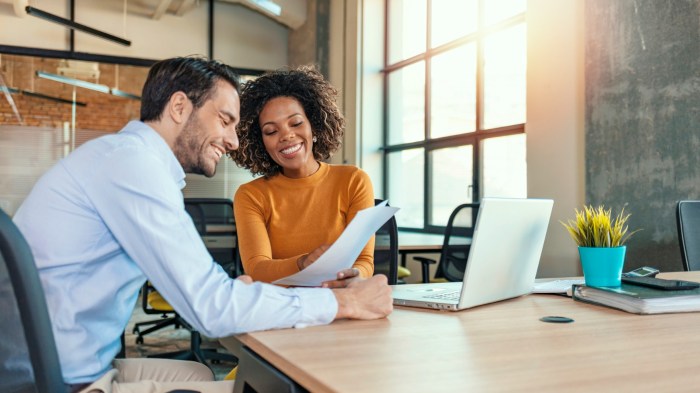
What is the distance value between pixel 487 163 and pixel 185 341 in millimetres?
2654

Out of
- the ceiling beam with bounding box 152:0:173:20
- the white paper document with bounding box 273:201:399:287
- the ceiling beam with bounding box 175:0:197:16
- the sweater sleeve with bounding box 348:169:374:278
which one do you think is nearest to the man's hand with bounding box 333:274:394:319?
the white paper document with bounding box 273:201:399:287

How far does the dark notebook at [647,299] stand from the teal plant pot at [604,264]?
0.20 ft

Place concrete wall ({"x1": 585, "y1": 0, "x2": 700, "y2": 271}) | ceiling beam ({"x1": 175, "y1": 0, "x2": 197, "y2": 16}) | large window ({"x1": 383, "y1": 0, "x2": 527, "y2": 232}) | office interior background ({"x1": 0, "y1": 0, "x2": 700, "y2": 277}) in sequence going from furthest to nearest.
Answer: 1. ceiling beam ({"x1": 175, "y1": 0, "x2": 197, "y2": 16})
2. large window ({"x1": 383, "y1": 0, "x2": 527, "y2": 232})
3. office interior background ({"x1": 0, "y1": 0, "x2": 700, "y2": 277})
4. concrete wall ({"x1": 585, "y1": 0, "x2": 700, "y2": 271})

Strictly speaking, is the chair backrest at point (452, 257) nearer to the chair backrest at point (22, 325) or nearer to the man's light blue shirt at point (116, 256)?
the man's light blue shirt at point (116, 256)

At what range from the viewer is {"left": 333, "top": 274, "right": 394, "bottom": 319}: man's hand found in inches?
47.6

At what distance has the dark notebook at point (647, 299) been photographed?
1286 mm

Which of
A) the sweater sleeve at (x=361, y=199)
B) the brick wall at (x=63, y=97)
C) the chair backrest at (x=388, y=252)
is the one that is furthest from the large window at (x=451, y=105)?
the brick wall at (x=63, y=97)

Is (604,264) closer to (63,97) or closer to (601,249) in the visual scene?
(601,249)

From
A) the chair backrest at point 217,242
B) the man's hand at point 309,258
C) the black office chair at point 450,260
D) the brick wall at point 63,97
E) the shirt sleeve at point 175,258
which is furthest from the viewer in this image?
the brick wall at point 63,97

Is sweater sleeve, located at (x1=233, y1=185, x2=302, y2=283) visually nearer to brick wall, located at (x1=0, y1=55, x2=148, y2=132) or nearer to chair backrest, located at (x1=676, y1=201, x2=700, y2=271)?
chair backrest, located at (x1=676, y1=201, x2=700, y2=271)

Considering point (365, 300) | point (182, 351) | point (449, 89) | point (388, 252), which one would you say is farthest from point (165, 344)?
point (365, 300)

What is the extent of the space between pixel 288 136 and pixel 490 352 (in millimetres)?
1313

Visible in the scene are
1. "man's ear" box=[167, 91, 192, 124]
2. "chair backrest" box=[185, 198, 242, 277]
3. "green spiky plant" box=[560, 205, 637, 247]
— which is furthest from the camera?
"chair backrest" box=[185, 198, 242, 277]

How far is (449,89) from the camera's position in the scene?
562 cm
